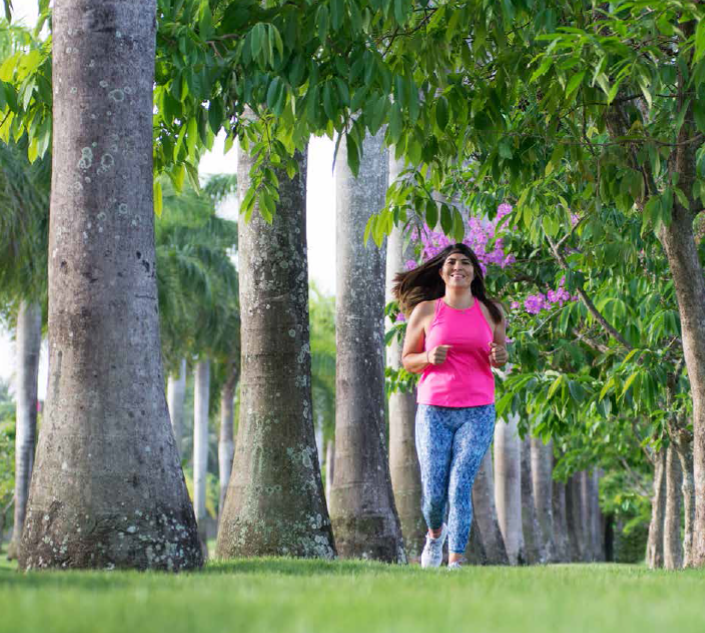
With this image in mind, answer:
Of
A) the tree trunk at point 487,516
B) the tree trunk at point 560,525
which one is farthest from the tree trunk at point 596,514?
the tree trunk at point 487,516

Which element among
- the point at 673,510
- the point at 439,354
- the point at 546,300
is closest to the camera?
the point at 439,354

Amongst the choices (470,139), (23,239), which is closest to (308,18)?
(470,139)

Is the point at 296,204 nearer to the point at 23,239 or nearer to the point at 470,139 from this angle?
the point at 470,139

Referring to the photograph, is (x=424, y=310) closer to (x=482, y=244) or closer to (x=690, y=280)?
(x=690, y=280)

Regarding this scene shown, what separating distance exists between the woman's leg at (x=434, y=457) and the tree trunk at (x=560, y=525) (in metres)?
23.9

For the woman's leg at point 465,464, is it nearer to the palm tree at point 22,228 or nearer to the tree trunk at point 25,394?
the palm tree at point 22,228

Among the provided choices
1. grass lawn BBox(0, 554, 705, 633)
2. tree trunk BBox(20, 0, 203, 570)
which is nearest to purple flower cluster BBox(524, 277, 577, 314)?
tree trunk BBox(20, 0, 203, 570)

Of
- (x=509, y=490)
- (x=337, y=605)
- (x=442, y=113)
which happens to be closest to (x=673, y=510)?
(x=509, y=490)

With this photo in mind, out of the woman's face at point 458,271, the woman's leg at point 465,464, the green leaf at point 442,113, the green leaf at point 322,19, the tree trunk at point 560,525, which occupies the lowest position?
the tree trunk at point 560,525

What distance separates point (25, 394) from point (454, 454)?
2013 centimetres

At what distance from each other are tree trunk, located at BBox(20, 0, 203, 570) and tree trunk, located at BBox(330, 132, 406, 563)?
4986 millimetres

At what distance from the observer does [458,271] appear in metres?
7.02

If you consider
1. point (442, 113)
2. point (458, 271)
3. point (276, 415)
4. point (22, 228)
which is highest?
point (22, 228)

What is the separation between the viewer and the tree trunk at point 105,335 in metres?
5.56
